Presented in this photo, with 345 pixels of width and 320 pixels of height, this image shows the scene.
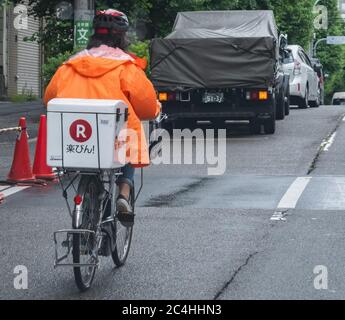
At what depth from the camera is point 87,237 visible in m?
7.21

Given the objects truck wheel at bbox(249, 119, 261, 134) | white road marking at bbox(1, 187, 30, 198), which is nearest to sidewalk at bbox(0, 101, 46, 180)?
white road marking at bbox(1, 187, 30, 198)

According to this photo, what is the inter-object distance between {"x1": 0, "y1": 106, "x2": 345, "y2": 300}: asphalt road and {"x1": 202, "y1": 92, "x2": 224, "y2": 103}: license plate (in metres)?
4.29

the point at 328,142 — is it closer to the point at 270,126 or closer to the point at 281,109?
the point at 270,126

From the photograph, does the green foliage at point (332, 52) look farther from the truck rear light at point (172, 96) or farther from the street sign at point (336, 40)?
the truck rear light at point (172, 96)

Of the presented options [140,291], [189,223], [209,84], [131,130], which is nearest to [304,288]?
[140,291]

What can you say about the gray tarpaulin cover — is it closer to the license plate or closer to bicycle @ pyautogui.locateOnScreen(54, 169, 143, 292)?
the license plate

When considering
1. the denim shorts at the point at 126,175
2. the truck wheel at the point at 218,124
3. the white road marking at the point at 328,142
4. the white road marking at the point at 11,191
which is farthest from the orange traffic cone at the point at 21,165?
the truck wheel at the point at 218,124

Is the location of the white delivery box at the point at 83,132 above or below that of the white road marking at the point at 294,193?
above

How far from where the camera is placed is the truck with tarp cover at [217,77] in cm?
2077

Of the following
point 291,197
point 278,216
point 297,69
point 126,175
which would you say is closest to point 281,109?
point 297,69

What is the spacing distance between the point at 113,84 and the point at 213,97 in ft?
44.5

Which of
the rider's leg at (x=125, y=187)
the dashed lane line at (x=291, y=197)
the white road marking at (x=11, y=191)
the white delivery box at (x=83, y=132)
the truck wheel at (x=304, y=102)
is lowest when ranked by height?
the white road marking at (x=11, y=191)

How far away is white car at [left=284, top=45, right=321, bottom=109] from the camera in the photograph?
29.3m

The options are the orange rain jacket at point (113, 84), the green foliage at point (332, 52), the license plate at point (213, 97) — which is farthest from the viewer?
the green foliage at point (332, 52)
